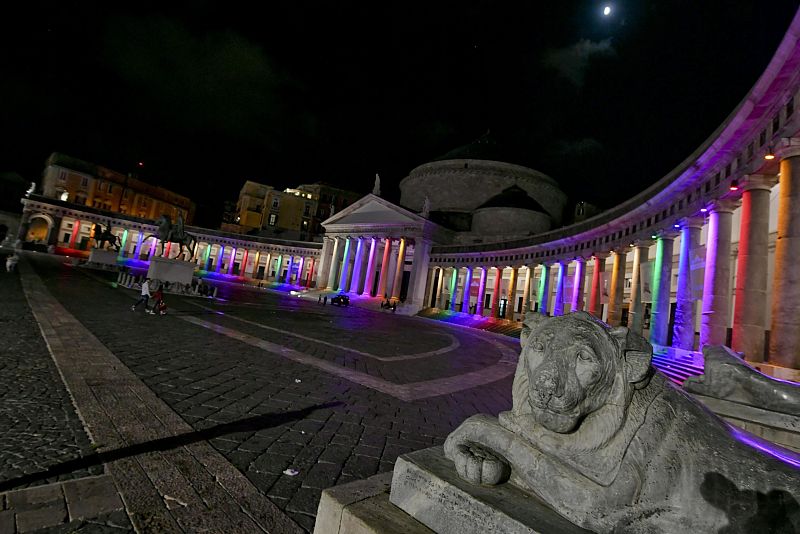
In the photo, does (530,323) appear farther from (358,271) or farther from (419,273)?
(358,271)

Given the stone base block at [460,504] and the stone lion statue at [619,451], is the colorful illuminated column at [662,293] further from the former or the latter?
the stone base block at [460,504]

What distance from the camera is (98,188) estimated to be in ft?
215

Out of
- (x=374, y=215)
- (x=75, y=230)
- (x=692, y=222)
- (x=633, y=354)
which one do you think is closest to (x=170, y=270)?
(x=633, y=354)

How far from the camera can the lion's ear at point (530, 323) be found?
2.16m

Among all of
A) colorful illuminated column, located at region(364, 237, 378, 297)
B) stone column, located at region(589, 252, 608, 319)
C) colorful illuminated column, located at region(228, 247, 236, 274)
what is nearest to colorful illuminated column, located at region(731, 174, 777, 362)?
stone column, located at region(589, 252, 608, 319)

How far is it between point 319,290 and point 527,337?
48979 mm

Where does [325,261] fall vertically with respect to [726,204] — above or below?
below

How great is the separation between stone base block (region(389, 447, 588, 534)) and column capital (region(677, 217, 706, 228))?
17.0 metres

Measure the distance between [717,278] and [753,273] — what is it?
1721 mm

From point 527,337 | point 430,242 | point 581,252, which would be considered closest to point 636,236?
point 581,252

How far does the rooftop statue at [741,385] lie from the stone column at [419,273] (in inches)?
1505

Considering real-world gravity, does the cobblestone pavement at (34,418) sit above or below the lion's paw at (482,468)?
A: below

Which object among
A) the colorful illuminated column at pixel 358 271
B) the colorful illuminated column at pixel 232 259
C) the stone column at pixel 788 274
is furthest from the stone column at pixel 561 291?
the colorful illuminated column at pixel 232 259

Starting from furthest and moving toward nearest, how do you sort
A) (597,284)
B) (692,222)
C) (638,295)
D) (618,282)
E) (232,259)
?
1. (232,259)
2. (597,284)
3. (618,282)
4. (638,295)
5. (692,222)
